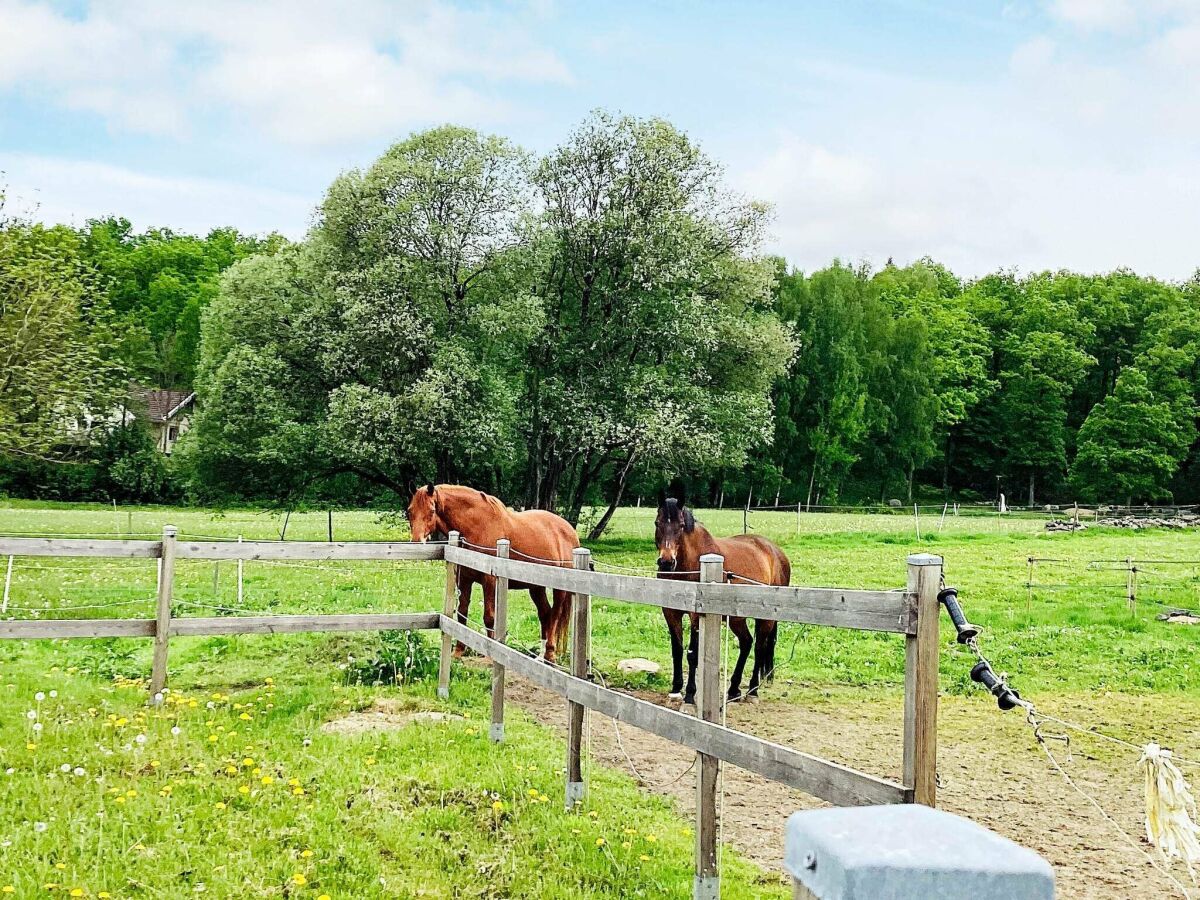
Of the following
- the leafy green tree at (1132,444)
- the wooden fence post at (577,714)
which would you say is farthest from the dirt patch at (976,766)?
the leafy green tree at (1132,444)

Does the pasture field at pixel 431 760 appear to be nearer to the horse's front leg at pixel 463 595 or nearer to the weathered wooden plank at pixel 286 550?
the horse's front leg at pixel 463 595

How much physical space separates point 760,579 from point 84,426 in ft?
60.7

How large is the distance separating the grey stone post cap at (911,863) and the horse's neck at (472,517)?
9.17 m

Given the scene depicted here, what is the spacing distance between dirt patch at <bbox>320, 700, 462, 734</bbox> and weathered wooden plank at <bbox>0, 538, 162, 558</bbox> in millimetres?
2169

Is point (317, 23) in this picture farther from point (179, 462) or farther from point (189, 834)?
point (179, 462)

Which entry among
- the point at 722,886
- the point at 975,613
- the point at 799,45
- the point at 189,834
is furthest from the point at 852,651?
the point at 189,834

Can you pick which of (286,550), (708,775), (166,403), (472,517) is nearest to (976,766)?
(708,775)

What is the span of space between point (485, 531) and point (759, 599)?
669 centimetres

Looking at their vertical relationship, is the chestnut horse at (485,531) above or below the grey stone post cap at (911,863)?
below

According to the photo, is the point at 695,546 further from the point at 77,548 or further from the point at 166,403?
the point at 166,403

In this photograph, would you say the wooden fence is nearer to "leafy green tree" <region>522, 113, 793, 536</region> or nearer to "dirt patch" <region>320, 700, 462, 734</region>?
"dirt patch" <region>320, 700, 462, 734</region>

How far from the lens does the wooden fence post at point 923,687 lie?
3.04 metres

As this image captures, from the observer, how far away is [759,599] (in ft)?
12.9

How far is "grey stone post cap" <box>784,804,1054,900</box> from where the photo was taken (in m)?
1.12
